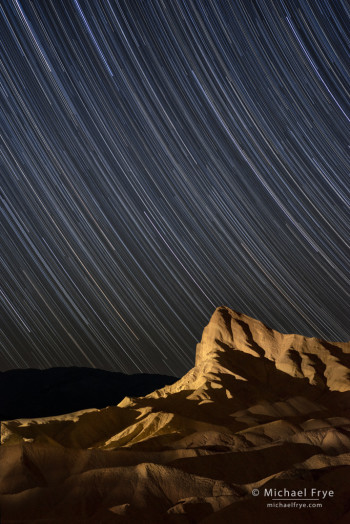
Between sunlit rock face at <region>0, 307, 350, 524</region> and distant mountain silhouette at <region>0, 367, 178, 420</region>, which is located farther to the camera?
distant mountain silhouette at <region>0, 367, 178, 420</region>

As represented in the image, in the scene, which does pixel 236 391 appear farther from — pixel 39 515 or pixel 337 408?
pixel 39 515

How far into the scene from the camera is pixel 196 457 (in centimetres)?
1245

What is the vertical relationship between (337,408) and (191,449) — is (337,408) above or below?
below

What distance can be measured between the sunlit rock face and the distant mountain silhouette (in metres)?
39.0

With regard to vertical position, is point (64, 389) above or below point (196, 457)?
A: below

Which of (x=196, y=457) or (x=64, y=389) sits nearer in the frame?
(x=196, y=457)

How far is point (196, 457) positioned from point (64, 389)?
53026 millimetres

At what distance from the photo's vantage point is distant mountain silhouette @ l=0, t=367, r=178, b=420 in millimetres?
57219

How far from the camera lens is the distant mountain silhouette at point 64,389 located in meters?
57.2

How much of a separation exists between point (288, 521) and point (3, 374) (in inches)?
2566

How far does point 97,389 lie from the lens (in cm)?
6216

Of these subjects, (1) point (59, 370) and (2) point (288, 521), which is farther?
(1) point (59, 370)

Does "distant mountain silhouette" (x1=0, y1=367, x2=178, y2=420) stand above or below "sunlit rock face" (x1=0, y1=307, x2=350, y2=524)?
below

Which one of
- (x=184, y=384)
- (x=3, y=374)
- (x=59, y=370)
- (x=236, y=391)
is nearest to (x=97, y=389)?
(x=59, y=370)
